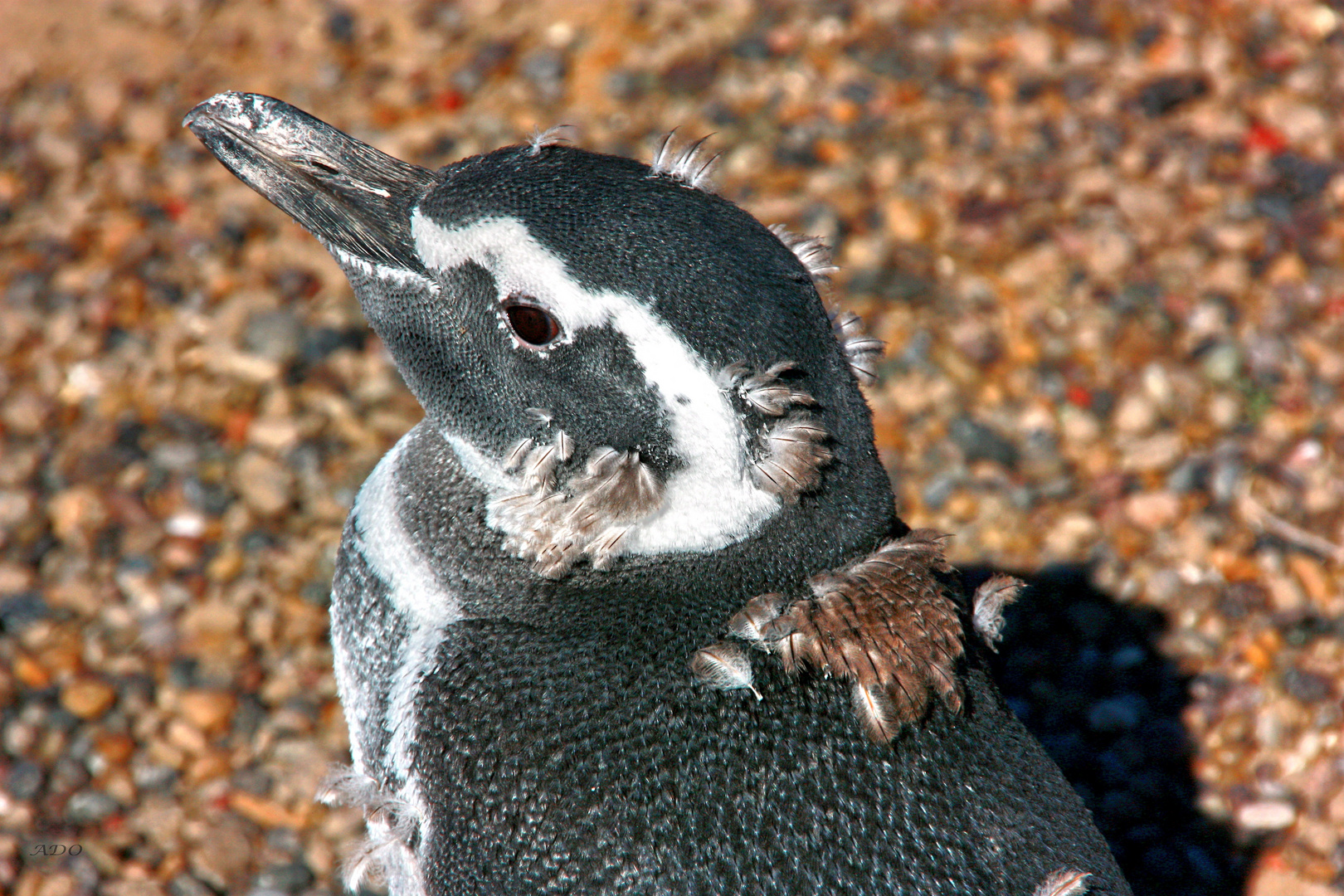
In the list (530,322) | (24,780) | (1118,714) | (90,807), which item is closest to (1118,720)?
(1118,714)

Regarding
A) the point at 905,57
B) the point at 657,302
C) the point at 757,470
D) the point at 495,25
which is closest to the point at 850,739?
the point at 757,470

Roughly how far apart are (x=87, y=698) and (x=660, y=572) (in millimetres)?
1721

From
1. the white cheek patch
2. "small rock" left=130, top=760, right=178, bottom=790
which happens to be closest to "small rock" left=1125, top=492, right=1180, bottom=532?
the white cheek patch

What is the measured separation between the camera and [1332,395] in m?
2.94

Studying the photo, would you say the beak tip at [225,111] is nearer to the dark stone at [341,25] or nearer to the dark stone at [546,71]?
the dark stone at [546,71]

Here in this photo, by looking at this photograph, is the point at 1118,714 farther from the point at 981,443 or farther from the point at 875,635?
the point at 875,635

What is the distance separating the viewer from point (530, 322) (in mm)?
1561

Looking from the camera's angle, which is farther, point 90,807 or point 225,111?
point 90,807

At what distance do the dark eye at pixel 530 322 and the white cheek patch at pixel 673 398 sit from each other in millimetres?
14

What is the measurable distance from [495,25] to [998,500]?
7.80 ft

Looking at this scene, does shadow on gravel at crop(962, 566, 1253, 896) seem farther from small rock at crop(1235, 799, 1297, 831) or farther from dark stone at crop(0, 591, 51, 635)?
dark stone at crop(0, 591, 51, 635)

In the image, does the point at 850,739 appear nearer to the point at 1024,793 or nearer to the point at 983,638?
the point at 1024,793

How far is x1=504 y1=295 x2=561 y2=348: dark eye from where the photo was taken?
60.7 inches

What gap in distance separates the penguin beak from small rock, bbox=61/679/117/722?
1.41 metres
